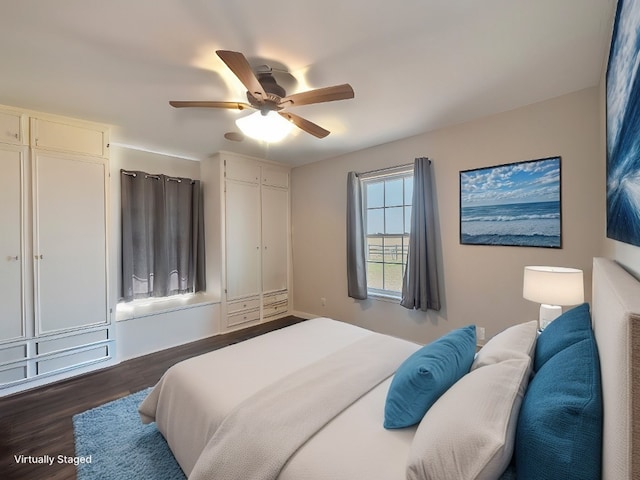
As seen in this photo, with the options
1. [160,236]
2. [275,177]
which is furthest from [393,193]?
[160,236]

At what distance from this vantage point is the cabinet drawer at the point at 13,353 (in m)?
2.46

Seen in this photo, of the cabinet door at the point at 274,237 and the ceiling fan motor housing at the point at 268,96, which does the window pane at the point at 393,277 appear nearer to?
the cabinet door at the point at 274,237

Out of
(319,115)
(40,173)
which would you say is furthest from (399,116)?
(40,173)

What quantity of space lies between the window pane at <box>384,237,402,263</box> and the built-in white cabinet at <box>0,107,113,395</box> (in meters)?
3.14

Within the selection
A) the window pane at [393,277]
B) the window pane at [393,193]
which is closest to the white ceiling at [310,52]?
the window pane at [393,193]

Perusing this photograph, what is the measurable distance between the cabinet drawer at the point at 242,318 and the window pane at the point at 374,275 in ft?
5.71

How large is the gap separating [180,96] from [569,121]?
3.15 m

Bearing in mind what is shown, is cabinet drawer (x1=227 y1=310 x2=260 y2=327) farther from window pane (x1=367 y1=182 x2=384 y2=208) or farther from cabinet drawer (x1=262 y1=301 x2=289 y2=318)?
window pane (x1=367 y1=182 x2=384 y2=208)

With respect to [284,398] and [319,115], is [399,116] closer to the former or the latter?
[319,115]

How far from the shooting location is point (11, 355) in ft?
8.18

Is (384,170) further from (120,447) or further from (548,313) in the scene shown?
(120,447)

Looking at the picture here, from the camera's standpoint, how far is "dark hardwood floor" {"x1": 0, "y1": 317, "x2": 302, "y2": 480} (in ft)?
5.55

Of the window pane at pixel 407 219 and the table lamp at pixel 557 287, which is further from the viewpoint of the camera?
the window pane at pixel 407 219

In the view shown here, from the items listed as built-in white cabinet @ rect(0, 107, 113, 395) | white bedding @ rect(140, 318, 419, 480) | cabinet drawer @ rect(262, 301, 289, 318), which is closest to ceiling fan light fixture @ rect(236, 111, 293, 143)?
white bedding @ rect(140, 318, 419, 480)
